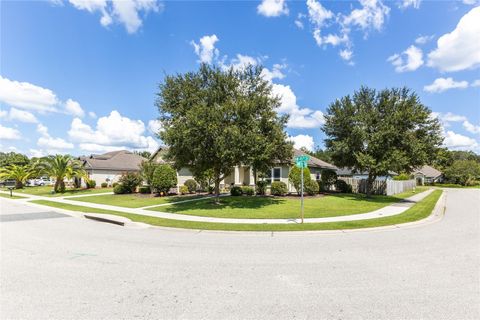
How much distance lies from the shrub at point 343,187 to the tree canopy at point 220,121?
11284 millimetres

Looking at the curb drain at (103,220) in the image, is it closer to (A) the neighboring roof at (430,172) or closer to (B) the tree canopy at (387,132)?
(B) the tree canopy at (387,132)

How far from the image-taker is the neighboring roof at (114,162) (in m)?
37.2

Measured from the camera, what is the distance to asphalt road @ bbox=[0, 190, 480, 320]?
3.95 m

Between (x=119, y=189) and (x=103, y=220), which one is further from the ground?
(x=119, y=189)

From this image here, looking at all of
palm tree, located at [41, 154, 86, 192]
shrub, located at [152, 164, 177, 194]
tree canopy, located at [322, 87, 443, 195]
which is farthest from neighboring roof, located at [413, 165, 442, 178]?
palm tree, located at [41, 154, 86, 192]

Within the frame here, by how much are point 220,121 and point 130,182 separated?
14823mm

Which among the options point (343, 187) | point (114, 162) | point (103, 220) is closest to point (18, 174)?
point (114, 162)

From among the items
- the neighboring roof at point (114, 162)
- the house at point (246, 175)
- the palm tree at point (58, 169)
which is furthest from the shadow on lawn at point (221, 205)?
the neighboring roof at point (114, 162)

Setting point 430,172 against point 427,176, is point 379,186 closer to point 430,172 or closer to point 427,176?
point 427,176

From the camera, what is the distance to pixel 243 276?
17.3ft

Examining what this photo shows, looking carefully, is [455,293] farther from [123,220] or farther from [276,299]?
[123,220]

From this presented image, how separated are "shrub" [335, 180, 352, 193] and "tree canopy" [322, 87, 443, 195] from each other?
408 cm

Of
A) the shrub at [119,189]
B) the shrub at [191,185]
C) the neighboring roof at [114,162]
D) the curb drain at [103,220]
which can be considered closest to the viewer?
the curb drain at [103,220]

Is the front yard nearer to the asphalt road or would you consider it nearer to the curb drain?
the curb drain
